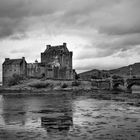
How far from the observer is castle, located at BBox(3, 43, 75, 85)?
314ft

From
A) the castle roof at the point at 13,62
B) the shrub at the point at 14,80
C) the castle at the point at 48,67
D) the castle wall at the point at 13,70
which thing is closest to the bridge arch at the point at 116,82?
the castle at the point at 48,67

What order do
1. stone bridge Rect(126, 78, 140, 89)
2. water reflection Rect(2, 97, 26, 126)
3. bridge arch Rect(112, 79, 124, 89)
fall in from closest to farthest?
1. water reflection Rect(2, 97, 26, 126)
2. stone bridge Rect(126, 78, 140, 89)
3. bridge arch Rect(112, 79, 124, 89)

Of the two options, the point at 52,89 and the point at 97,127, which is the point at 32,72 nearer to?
the point at 52,89

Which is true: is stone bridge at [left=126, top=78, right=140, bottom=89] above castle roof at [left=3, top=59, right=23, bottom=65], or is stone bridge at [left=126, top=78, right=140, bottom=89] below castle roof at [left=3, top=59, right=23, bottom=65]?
below

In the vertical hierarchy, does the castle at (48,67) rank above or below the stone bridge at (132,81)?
above

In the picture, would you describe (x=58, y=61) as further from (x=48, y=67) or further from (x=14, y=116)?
(x=14, y=116)

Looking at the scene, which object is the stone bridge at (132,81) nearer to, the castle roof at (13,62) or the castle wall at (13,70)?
the castle wall at (13,70)

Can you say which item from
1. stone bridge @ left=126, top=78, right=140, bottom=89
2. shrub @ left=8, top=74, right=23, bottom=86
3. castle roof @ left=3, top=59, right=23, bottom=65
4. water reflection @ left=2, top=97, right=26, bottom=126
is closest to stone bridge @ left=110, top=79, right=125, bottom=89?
stone bridge @ left=126, top=78, right=140, bottom=89

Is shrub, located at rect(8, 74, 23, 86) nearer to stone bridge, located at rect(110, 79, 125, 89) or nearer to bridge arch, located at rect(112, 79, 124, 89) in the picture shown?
stone bridge, located at rect(110, 79, 125, 89)

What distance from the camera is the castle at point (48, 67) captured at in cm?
9575

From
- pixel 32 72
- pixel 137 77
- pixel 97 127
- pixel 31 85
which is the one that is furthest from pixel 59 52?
pixel 97 127

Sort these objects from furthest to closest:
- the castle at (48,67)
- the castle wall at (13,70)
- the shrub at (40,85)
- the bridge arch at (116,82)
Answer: the castle at (48,67)
the castle wall at (13,70)
the bridge arch at (116,82)
the shrub at (40,85)

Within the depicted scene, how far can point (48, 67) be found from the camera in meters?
98.9

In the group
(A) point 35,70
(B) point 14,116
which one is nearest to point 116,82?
(A) point 35,70
